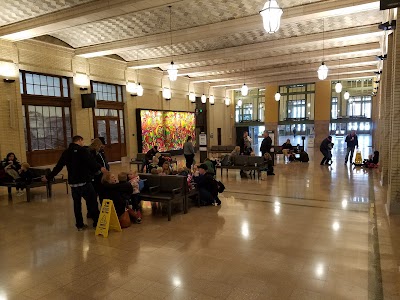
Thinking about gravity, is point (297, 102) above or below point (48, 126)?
above

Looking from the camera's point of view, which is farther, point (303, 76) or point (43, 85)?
point (303, 76)

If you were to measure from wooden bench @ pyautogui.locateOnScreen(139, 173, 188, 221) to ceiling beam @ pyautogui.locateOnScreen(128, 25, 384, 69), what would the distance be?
8.17 metres

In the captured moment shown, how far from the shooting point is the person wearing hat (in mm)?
6625

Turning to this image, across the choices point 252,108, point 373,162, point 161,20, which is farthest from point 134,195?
point 252,108

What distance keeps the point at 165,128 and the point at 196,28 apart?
887 cm

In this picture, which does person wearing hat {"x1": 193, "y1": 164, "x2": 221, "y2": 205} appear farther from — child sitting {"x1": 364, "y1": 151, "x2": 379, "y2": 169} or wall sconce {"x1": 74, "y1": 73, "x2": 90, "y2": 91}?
wall sconce {"x1": 74, "y1": 73, "x2": 90, "y2": 91}

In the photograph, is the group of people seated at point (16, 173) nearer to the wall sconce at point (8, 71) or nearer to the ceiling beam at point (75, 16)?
the wall sconce at point (8, 71)

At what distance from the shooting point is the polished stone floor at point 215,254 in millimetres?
3258

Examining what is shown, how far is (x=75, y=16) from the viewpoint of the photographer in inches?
326

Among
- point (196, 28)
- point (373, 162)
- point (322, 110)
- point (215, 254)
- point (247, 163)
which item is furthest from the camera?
point (322, 110)

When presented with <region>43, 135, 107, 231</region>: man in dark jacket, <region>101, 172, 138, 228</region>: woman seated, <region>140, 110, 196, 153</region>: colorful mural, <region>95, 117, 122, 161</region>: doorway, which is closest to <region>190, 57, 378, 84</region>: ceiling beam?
A: <region>140, 110, 196, 153</region>: colorful mural

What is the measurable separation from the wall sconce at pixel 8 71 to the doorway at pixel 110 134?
13.1 ft

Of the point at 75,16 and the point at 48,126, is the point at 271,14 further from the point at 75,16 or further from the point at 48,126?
the point at 48,126

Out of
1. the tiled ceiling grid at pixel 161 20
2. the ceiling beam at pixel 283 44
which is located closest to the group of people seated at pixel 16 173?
the tiled ceiling grid at pixel 161 20
